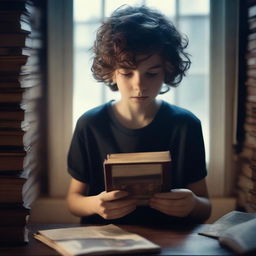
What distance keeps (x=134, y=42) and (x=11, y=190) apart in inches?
23.4

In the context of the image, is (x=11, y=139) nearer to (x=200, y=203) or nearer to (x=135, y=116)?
(x=135, y=116)

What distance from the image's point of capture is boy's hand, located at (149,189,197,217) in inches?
59.6

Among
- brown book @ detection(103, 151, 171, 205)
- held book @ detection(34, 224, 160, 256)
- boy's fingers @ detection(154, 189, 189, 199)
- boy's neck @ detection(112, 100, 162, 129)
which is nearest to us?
held book @ detection(34, 224, 160, 256)

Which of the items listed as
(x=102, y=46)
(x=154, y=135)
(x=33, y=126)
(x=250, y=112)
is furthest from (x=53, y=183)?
(x=250, y=112)

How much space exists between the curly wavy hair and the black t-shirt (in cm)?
16

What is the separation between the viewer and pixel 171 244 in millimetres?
1398

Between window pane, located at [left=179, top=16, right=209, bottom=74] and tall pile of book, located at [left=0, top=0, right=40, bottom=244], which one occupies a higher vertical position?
window pane, located at [left=179, top=16, right=209, bottom=74]

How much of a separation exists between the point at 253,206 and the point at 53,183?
32.9 inches

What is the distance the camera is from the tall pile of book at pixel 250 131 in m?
1.80

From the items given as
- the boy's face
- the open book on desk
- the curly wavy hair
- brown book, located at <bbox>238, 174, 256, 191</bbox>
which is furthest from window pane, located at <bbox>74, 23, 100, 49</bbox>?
the open book on desk

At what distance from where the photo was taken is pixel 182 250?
135 cm

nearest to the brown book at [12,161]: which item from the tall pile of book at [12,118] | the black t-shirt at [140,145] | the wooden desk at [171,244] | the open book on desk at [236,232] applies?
the tall pile of book at [12,118]

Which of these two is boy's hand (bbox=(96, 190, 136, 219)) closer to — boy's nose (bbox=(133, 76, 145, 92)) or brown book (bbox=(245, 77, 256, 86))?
boy's nose (bbox=(133, 76, 145, 92))

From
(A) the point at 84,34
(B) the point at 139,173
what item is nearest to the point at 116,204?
(B) the point at 139,173
